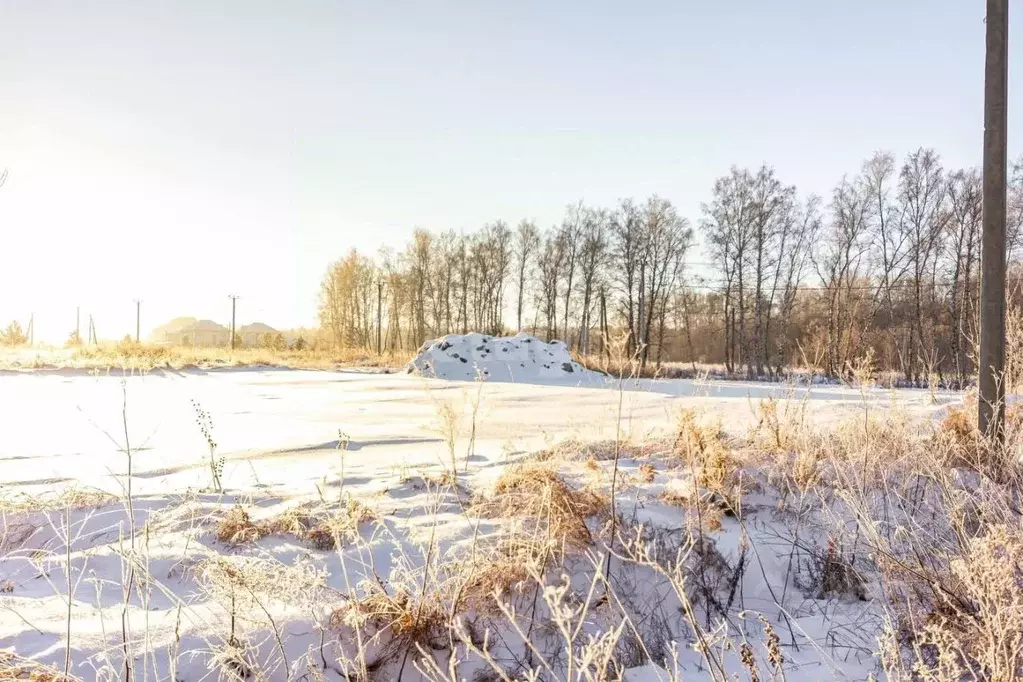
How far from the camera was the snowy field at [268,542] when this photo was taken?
2.16 m

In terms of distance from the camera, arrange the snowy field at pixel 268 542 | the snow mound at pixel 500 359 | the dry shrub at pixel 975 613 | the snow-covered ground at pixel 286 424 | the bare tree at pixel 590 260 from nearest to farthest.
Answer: the dry shrub at pixel 975 613, the snowy field at pixel 268 542, the snow-covered ground at pixel 286 424, the snow mound at pixel 500 359, the bare tree at pixel 590 260

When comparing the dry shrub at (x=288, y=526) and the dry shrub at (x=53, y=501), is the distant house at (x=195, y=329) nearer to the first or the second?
the dry shrub at (x=53, y=501)

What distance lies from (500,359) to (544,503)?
13.9 meters

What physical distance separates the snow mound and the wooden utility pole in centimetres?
1064

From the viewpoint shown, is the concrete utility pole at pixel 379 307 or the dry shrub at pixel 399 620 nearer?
the dry shrub at pixel 399 620

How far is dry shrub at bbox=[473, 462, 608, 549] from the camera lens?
2.99m

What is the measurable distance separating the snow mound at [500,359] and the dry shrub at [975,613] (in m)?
12.3

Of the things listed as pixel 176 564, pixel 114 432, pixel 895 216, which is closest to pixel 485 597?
pixel 176 564

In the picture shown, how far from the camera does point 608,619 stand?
8.62 feet

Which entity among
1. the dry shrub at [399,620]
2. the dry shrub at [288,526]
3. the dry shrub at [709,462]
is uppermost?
the dry shrub at [709,462]

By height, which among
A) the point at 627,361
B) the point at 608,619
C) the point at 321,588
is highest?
the point at 627,361

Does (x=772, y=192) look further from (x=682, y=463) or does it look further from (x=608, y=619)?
(x=608, y=619)

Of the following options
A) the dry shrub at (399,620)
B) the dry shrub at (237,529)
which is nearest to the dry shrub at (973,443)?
the dry shrub at (399,620)

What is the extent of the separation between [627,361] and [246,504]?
8.06 ft
